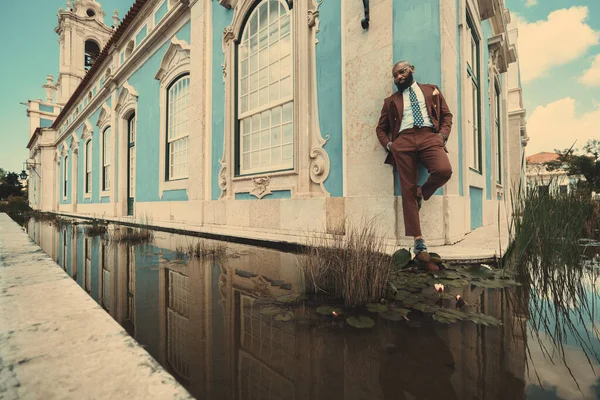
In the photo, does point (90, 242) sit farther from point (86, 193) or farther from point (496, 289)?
point (86, 193)

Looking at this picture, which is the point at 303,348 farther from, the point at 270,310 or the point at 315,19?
the point at 315,19

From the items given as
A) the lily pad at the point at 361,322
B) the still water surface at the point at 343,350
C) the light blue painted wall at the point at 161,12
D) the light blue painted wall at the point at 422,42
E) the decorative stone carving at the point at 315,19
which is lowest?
the still water surface at the point at 343,350

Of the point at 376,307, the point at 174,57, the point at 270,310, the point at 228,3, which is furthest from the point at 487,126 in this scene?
the point at 174,57

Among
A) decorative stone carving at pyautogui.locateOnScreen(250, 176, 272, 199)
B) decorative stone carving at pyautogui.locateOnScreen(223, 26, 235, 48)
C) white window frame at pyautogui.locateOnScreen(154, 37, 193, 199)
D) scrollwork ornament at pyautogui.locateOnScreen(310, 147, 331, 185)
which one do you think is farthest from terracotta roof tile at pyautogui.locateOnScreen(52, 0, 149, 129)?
scrollwork ornament at pyautogui.locateOnScreen(310, 147, 331, 185)

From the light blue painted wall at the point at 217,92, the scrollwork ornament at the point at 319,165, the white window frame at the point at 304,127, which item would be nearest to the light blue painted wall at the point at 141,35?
the light blue painted wall at the point at 217,92

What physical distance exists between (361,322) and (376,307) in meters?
0.26

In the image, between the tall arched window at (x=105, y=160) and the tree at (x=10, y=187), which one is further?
the tree at (x=10, y=187)

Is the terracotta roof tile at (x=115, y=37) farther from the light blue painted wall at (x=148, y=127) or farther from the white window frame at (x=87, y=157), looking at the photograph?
the white window frame at (x=87, y=157)

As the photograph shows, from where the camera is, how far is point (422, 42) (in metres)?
3.80

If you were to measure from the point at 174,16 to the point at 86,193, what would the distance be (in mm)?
13676

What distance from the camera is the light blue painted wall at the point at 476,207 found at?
545cm

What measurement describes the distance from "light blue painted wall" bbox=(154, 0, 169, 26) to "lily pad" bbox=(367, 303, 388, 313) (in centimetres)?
1062

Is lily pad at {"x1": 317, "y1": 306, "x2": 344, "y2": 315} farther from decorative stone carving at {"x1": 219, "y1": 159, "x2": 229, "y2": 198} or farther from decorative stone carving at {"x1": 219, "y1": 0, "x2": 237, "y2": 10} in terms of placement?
decorative stone carving at {"x1": 219, "y1": 0, "x2": 237, "y2": 10}

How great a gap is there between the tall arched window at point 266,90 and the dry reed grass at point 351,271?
3.41 m
